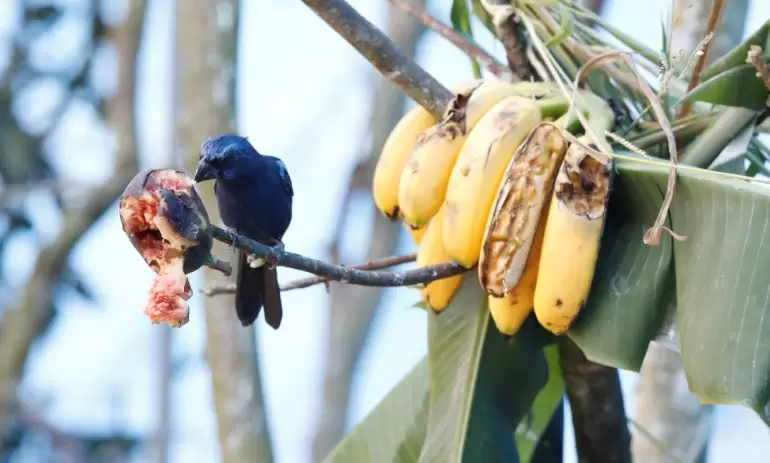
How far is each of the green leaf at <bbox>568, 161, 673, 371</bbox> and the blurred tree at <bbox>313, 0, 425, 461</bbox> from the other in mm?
3126

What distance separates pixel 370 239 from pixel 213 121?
2.54 metres

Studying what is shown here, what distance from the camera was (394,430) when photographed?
1.84 meters

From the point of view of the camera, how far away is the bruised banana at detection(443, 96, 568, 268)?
1.49 m

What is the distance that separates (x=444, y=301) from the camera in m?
1.65

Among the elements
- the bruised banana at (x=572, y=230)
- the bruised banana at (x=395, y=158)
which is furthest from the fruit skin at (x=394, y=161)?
the bruised banana at (x=572, y=230)

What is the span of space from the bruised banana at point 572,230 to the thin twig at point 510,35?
1.37ft

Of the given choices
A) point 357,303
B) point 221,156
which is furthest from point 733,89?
point 357,303

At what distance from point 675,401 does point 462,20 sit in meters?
0.94

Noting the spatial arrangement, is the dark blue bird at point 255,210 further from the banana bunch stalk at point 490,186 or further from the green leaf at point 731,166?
the green leaf at point 731,166

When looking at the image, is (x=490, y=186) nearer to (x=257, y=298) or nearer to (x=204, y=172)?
(x=204, y=172)

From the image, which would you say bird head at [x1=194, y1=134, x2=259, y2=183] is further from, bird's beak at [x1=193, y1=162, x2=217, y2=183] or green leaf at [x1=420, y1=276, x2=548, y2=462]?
green leaf at [x1=420, y1=276, x2=548, y2=462]

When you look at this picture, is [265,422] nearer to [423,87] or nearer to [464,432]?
[464,432]

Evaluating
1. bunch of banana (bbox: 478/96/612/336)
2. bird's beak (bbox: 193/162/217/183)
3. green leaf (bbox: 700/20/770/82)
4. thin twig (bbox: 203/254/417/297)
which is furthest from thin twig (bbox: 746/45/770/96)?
bird's beak (bbox: 193/162/217/183)

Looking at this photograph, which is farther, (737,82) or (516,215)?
(737,82)
